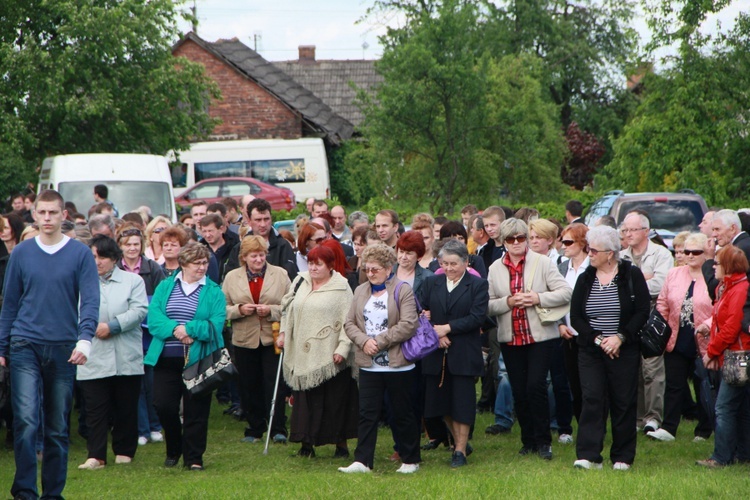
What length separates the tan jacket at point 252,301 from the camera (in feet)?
33.2

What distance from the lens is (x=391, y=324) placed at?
8.75 meters

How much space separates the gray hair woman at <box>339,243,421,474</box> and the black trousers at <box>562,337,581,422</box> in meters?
1.96

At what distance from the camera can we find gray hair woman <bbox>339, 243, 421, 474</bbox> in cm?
869

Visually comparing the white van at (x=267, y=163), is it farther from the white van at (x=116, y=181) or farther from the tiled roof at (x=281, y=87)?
the white van at (x=116, y=181)

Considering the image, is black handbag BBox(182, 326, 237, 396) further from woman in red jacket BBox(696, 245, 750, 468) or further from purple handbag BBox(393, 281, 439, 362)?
woman in red jacket BBox(696, 245, 750, 468)

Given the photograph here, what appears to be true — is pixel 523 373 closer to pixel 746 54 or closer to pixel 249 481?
pixel 249 481

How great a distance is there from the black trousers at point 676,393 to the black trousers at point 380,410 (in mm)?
2747

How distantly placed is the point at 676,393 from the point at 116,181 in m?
13.1

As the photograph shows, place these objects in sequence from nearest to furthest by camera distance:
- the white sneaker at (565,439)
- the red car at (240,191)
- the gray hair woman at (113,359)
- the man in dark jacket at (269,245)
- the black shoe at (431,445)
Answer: the gray hair woman at (113,359), the black shoe at (431,445), the white sneaker at (565,439), the man in dark jacket at (269,245), the red car at (240,191)

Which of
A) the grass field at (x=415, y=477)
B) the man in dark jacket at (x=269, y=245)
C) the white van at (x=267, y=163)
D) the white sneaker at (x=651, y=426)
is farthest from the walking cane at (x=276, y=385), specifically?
the white van at (x=267, y=163)

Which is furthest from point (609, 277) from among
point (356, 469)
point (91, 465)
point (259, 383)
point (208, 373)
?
point (91, 465)

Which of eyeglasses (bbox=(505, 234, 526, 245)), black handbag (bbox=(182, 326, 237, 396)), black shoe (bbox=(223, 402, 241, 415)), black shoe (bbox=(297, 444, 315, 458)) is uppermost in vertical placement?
eyeglasses (bbox=(505, 234, 526, 245))

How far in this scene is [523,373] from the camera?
9305 millimetres

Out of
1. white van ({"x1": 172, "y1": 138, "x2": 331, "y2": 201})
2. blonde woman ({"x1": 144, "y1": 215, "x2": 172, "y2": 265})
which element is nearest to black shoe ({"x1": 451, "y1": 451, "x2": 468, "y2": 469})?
blonde woman ({"x1": 144, "y1": 215, "x2": 172, "y2": 265})
